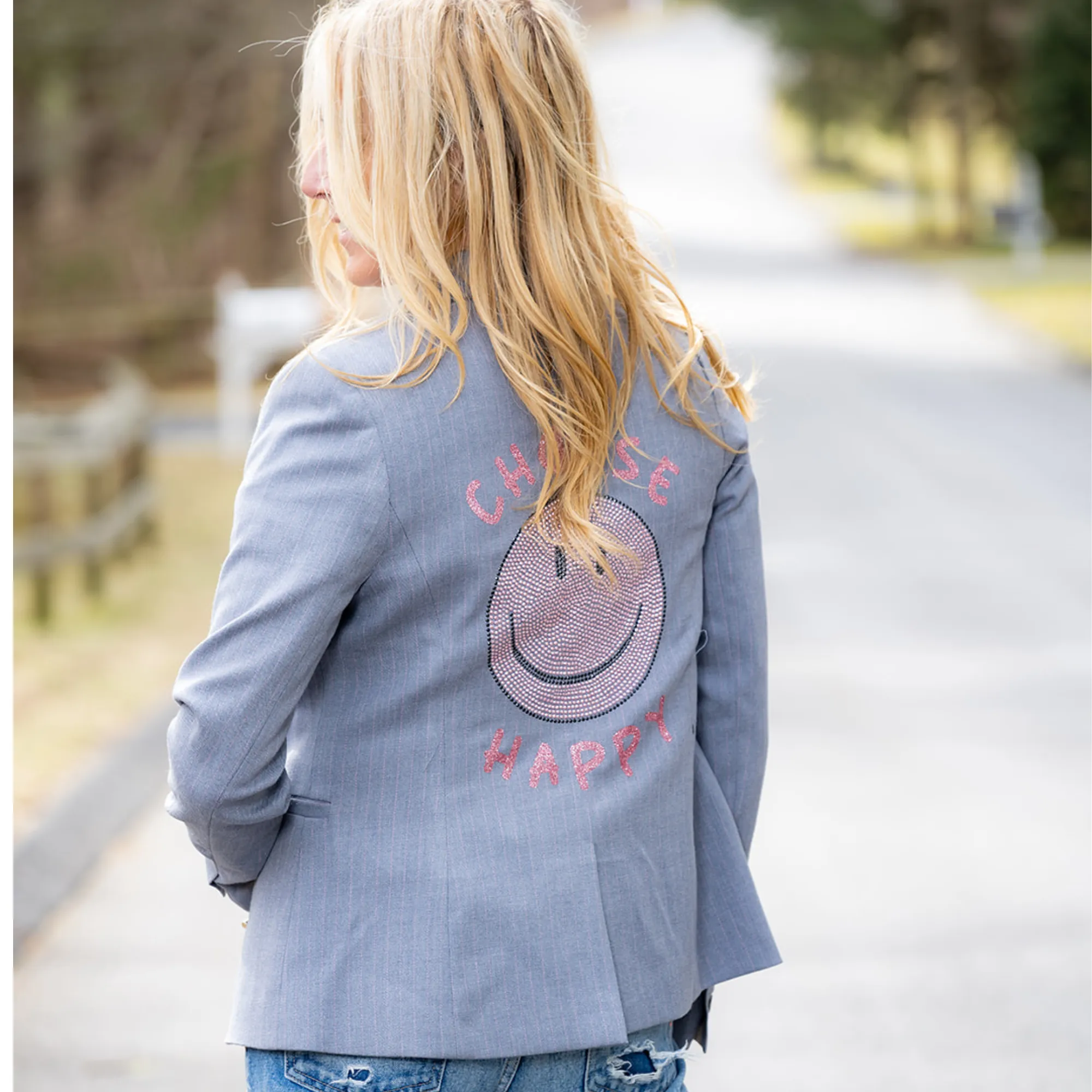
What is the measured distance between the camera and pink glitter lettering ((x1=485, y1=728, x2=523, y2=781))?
5.20 feet

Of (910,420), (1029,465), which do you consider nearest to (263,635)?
(1029,465)

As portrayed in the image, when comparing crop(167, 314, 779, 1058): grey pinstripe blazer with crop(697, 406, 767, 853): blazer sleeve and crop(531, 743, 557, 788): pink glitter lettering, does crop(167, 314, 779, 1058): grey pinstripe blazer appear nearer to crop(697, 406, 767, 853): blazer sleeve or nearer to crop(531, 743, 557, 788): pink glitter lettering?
crop(531, 743, 557, 788): pink glitter lettering

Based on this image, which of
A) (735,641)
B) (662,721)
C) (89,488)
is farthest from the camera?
(89,488)

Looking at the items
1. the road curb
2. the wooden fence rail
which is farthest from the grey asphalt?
the wooden fence rail

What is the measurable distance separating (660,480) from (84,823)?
12.3 feet

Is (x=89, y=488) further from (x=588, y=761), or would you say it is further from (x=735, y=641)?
(x=588, y=761)

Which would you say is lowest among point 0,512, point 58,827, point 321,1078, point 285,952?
point 58,827

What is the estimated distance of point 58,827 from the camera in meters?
4.94

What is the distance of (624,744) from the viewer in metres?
1.66

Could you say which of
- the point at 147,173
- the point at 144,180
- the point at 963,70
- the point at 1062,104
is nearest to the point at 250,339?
the point at 144,180

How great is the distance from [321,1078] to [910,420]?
40.9 ft

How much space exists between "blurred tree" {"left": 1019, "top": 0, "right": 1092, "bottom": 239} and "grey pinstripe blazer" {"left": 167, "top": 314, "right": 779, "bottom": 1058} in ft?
91.7

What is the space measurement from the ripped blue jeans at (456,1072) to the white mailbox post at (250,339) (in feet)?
38.2

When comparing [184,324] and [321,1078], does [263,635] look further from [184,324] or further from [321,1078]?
[184,324]
